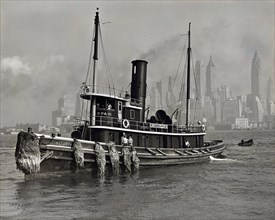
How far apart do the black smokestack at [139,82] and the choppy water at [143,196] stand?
7208 millimetres

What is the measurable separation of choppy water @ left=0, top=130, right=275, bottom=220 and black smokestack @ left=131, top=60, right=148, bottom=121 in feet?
23.6

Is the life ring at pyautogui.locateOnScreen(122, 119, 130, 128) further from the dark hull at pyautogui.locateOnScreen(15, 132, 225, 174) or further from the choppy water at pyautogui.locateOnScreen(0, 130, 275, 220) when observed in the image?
the choppy water at pyautogui.locateOnScreen(0, 130, 275, 220)

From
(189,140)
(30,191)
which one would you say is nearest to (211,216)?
(30,191)

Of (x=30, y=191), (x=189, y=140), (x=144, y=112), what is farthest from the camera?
(x=189, y=140)

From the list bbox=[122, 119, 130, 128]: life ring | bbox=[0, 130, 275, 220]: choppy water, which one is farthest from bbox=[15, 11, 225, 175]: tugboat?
bbox=[0, 130, 275, 220]: choppy water

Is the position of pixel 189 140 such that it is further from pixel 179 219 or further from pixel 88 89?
pixel 179 219

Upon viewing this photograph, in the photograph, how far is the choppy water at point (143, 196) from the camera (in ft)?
43.1

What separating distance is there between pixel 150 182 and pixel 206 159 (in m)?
Answer: 13.9

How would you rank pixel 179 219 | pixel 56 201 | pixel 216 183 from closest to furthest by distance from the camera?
pixel 179 219 < pixel 56 201 < pixel 216 183

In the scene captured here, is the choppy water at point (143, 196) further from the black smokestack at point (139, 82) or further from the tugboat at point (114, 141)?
the black smokestack at point (139, 82)

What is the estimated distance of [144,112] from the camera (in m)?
29.3

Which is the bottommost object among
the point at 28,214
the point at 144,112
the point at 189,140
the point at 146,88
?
the point at 28,214

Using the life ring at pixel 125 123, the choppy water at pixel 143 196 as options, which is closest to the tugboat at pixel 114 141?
the life ring at pixel 125 123

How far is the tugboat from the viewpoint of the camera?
65.7 ft
